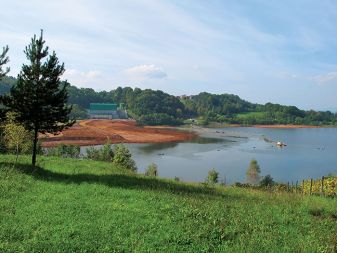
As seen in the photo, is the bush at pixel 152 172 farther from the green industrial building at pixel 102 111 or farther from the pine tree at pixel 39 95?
the green industrial building at pixel 102 111

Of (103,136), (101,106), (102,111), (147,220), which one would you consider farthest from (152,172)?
(101,106)

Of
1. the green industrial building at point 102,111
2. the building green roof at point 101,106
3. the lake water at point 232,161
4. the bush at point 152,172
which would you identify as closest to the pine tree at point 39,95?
the bush at point 152,172

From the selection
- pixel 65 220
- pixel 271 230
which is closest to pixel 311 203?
pixel 271 230

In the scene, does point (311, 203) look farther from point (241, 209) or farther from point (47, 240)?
point (47, 240)

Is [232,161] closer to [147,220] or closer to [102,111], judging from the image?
[147,220]

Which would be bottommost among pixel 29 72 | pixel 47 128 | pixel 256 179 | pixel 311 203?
pixel 256 179

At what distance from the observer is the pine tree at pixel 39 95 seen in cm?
2402

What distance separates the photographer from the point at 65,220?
12.6m

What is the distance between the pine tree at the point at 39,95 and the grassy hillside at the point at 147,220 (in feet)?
17.0

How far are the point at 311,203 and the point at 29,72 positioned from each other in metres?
17.7

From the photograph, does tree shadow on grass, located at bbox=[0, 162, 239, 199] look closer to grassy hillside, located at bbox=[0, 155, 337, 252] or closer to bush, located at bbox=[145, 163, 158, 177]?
grassy hillside, located at bbox=[0, 155, 337, 252]

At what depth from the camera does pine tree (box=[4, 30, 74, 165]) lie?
24.0m

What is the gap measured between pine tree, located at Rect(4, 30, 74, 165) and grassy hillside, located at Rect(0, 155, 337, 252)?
5179 millimetres

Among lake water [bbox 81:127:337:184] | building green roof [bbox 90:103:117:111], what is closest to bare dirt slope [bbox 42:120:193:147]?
lake water [bbox 81:127:337:184]
